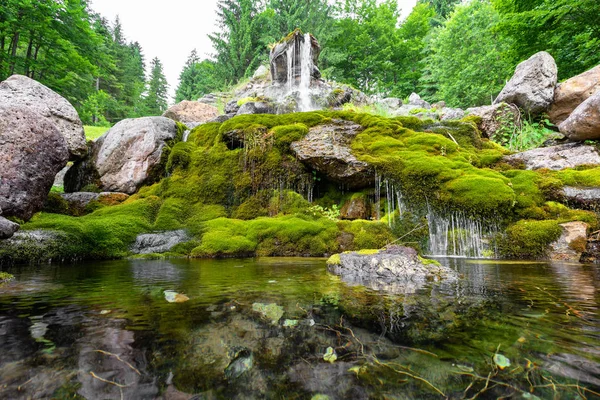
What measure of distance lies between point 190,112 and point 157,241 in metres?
17.0

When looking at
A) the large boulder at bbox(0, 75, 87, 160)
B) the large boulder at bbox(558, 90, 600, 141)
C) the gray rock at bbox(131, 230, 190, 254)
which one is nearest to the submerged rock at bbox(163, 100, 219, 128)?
the large boulder at bbox(0, 75, 87, 160)

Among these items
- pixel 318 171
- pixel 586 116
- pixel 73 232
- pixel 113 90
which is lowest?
pixel 73 232

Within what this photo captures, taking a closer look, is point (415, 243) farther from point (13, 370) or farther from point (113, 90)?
point (113, 90)

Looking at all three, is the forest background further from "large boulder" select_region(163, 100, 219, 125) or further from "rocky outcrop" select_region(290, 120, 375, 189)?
"rocky outcrop" select_region(290, 120, 375, 189)

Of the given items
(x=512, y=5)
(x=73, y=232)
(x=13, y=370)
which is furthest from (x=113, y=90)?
(x=13, y=370)

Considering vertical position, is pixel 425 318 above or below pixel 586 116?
below

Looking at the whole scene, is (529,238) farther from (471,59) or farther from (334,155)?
(471,59)

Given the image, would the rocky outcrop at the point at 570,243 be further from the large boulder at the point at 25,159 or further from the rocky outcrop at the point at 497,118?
the large boulder at the point at 25,159

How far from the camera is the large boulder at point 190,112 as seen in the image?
69.1ft

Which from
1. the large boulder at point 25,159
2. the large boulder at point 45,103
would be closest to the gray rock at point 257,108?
the large boulder at point 45,103

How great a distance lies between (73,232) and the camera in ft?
20.0

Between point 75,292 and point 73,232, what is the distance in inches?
170

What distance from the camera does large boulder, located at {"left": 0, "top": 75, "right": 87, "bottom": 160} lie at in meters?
9.17

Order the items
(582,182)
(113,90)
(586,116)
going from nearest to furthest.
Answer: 1. (582,182)
2. (586,116)
3. (113,90)
